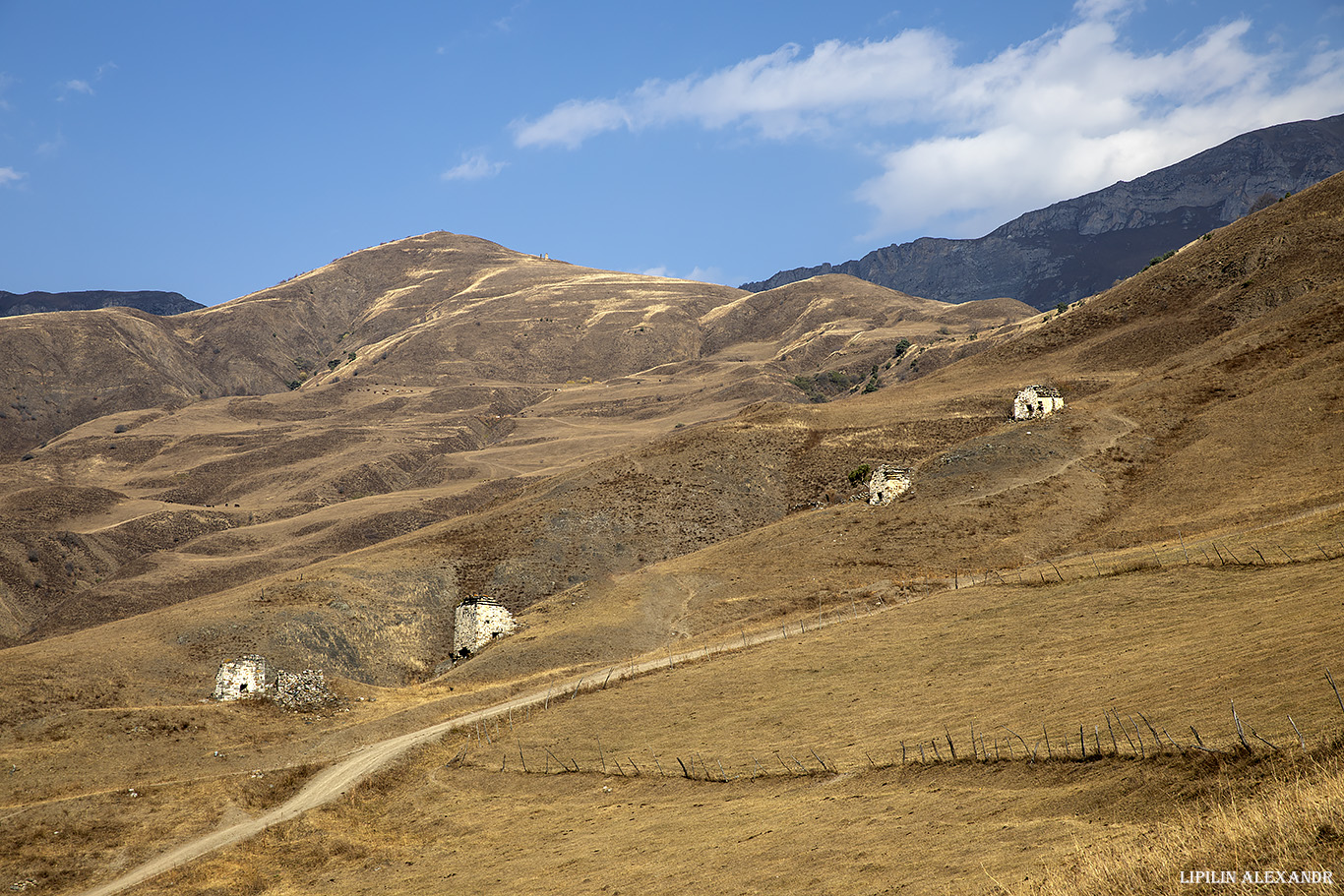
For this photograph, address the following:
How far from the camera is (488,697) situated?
46562mm

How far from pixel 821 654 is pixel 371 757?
64.3 ft

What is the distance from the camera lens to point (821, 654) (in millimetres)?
41000

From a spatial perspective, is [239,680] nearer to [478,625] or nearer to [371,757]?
[478,625]

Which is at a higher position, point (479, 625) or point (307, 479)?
point (307, 479)

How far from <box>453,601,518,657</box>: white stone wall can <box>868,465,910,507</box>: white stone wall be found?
2740cm

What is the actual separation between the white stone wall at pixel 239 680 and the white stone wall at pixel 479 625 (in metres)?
13.4

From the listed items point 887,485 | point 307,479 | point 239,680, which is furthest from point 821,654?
point 307,479

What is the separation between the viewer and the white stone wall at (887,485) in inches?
2677

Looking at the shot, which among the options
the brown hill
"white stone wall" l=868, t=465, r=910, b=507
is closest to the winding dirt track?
the brown hill

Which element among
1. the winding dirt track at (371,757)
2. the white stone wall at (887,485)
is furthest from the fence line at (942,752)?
the white stone wall at (887,485)

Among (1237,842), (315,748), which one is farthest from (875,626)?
(1237,842)

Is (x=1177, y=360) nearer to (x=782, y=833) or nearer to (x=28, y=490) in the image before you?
(x=782, y=833)

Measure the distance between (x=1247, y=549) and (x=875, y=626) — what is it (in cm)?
1550

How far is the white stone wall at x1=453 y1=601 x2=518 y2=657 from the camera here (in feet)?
198
